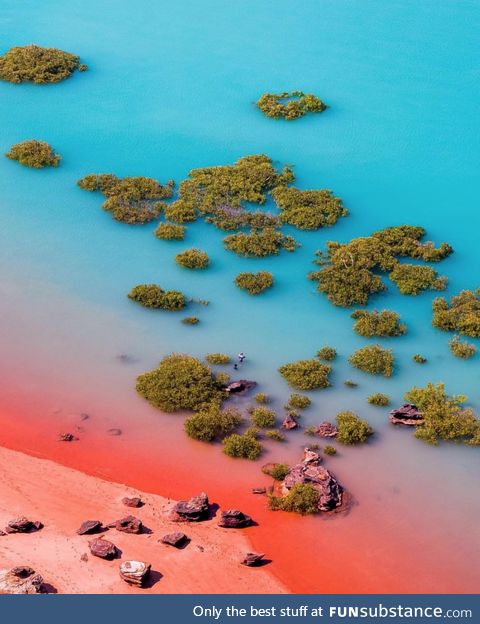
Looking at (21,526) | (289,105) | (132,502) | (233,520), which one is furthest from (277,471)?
(289,105)

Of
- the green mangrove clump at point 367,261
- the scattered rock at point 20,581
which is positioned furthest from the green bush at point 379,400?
the scattered rock at point 20,581

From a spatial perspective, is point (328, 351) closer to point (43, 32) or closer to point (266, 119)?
point (266, 119)

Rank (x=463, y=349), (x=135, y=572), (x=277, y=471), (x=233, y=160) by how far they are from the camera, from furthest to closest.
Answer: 1. (x=233, y=160)
2. (x=463, y=349)
3. (x=277, y=471)
4. (x=135, y=572)

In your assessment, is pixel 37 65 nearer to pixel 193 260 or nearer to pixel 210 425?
pixel 193 260

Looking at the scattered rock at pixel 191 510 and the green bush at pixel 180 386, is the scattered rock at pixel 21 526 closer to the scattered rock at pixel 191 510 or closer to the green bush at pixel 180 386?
the scattered rock at pixel 191 510

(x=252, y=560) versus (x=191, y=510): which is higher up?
(x=191, y=510)
